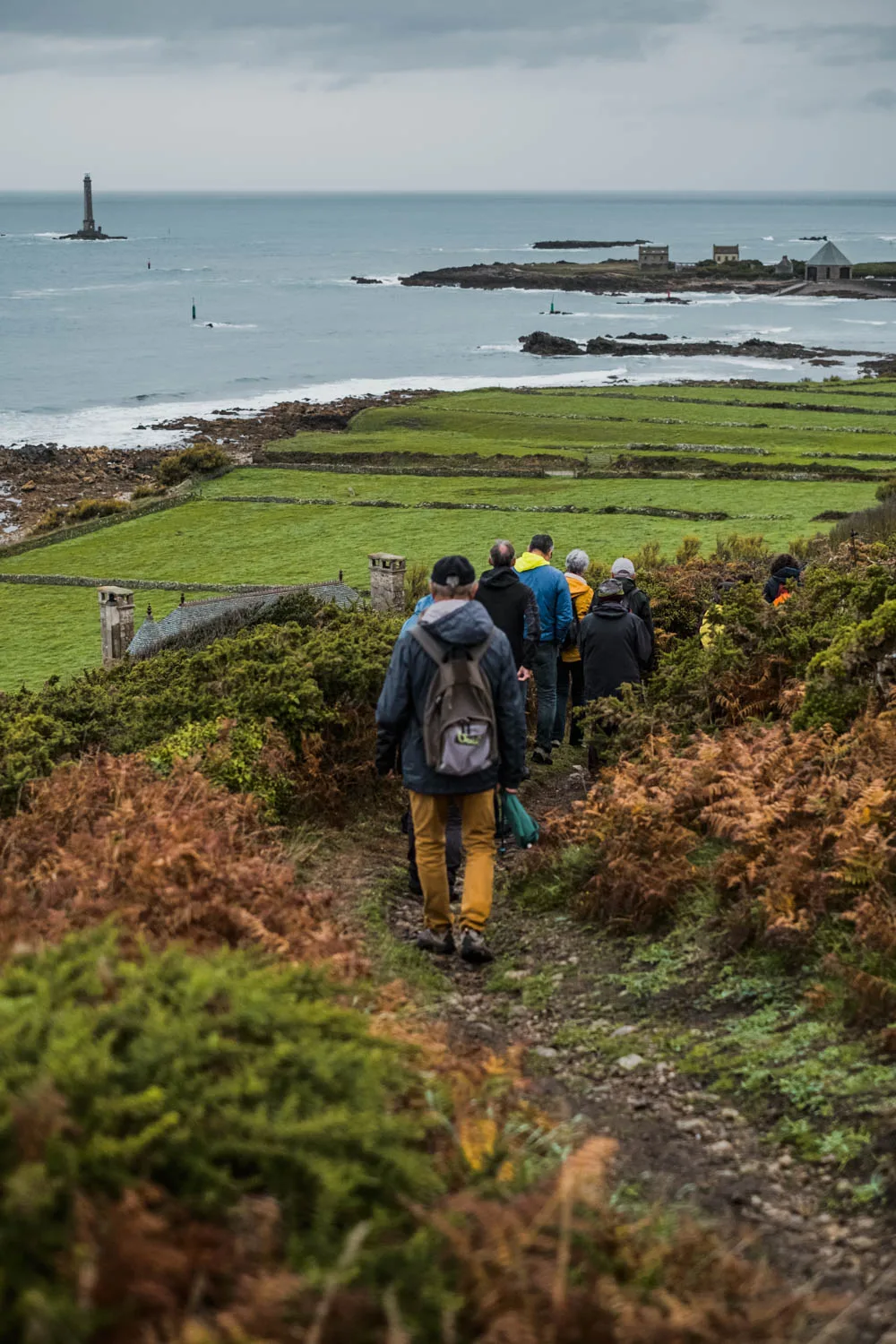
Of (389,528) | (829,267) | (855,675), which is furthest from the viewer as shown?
(829,267)

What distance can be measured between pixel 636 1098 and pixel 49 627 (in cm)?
2270

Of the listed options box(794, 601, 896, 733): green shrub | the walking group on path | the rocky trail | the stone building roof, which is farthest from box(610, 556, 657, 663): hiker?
the stone building roof

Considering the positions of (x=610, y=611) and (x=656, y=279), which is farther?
(x=656, y=279)

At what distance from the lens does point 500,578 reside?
9938mm

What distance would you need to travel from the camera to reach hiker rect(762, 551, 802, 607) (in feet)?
37.4

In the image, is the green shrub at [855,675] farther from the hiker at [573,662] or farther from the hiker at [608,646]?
the hiker at [573,662]

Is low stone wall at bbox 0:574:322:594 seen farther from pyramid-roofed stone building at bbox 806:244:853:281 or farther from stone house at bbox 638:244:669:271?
stone house at bbox 638:244:669:271

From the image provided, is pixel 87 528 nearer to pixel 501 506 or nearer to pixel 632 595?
pixel 501 506

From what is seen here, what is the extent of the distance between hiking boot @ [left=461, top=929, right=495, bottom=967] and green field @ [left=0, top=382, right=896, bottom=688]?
653 inches

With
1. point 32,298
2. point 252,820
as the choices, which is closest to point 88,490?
point 252,820

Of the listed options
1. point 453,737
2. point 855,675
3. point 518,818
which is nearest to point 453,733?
point 453,737

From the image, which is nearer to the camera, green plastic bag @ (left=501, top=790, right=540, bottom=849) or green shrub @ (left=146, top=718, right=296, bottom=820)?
green plastic bag @ (left=501, top=790, right=540, bottom=849)

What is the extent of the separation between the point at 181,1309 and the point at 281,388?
7660cm

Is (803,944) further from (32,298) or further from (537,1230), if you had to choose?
(32,298)
